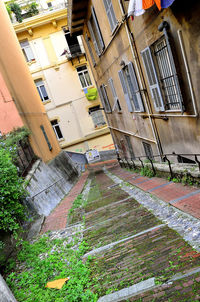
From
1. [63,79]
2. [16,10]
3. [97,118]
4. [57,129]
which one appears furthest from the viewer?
[57,129]

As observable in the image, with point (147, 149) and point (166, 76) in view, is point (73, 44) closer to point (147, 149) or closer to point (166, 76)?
point (147, 149)

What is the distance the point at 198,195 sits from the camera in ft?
16.0

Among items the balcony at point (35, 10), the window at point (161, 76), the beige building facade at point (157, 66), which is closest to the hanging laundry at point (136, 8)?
the beige building facade at point (157, 66)

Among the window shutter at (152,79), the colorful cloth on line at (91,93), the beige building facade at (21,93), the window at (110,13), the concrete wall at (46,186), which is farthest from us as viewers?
the colorful cloth on line at (91,93)

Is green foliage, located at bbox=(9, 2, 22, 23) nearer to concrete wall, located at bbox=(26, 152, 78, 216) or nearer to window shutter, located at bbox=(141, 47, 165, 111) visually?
concrete wall, located at bbox=(26, 152, 78, 216)

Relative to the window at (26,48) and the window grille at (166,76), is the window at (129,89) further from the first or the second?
the window at (26,48)

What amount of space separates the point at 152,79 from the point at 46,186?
282 inches

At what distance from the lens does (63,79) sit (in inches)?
958

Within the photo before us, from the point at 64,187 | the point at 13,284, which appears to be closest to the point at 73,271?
the point at 13,284

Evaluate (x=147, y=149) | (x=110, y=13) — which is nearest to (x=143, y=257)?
(x=147, y=149)

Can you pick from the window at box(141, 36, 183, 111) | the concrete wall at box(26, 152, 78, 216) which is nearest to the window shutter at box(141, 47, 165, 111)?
the window at box(141, 36, 183, 111)

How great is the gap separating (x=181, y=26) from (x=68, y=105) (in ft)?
67.1

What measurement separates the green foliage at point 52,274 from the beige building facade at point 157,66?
135 inches

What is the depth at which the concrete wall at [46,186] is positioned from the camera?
9.31 meters
